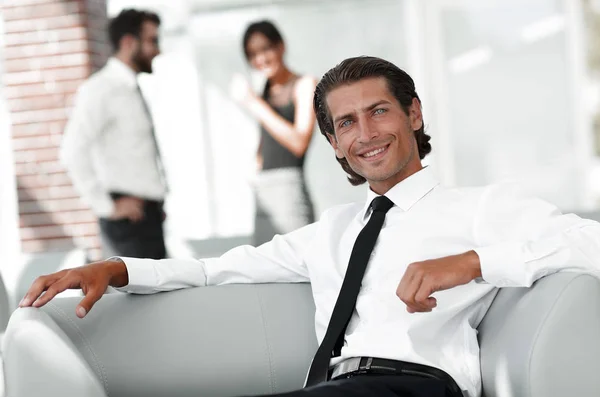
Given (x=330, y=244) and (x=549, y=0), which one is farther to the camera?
(x=549, y=0)

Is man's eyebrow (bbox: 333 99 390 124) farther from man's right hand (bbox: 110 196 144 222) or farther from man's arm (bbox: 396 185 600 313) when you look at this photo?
man's right hand (bbox: 110 196 144 222)

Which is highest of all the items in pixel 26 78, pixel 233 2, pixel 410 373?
pixel 233 2

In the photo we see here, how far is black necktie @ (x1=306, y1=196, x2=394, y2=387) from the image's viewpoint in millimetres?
1901

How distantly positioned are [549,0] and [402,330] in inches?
224

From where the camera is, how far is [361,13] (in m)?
6.86

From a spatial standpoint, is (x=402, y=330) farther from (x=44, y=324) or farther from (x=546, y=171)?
(x=546, y=171)

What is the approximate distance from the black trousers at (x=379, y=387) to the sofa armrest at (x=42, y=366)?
0.39m

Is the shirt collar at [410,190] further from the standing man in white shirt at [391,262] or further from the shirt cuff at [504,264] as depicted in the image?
the shirt cuff at [504,264]

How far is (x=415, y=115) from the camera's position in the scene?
2170 millimetres

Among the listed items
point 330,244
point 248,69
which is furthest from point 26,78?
point 330,244

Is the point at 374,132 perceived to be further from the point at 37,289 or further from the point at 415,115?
the point at 37,289

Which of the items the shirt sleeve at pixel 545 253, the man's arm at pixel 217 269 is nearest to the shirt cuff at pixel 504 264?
the shirt sleeve at pixel 545 253

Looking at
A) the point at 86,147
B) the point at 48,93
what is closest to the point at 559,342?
the point at 86,147

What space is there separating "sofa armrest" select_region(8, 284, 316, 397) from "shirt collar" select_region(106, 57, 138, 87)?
95.4 inches
